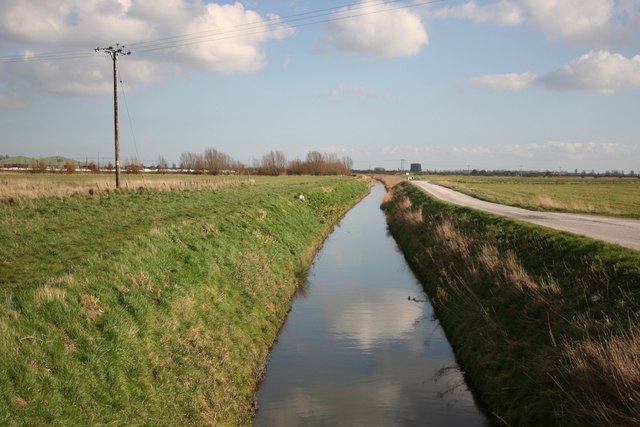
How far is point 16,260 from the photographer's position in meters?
12.9

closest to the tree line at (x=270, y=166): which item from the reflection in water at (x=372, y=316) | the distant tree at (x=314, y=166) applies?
the distant tree at (x=314, y=166)

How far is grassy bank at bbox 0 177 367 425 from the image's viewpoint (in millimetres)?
7172

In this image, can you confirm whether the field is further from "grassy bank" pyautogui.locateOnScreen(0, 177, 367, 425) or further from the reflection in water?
A: "grassy bank" pyautogui.locateOnScreen(0, 177, 367, 425)

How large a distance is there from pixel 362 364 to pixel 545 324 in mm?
4631

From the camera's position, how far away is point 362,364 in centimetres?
1308

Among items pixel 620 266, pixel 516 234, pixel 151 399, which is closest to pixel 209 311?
pixel 151 399

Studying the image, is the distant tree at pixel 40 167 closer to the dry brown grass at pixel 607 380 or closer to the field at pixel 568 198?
the field at pixel 568 198

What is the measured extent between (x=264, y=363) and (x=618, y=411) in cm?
802

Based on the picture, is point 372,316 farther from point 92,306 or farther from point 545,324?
point 92,306

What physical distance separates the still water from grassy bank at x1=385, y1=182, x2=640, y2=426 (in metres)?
0.70

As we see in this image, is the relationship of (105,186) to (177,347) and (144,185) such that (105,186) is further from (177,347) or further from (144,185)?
(177,347)

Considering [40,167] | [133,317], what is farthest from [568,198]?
[40,167]

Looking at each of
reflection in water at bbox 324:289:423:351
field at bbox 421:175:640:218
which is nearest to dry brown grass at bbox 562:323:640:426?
reflection in water at bbox 324:289:423:351

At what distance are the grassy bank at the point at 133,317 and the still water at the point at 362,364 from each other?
749mm
